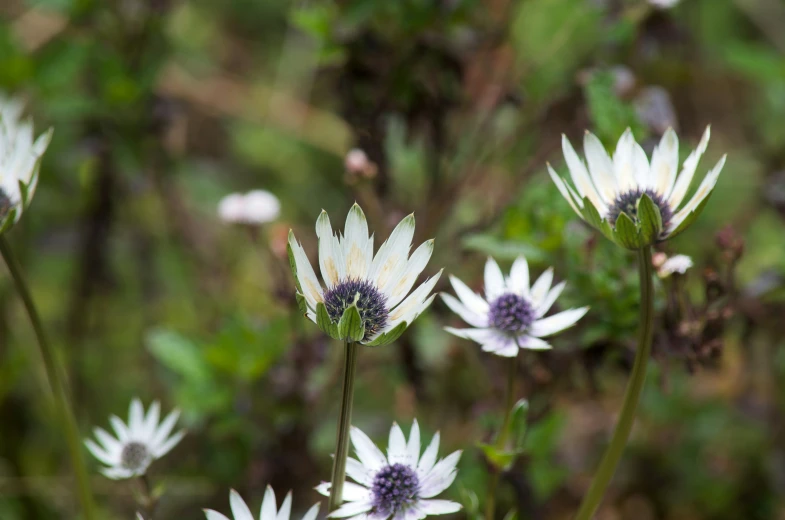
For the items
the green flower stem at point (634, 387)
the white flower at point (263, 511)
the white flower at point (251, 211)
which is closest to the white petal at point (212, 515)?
the white flower at point (263, 511)

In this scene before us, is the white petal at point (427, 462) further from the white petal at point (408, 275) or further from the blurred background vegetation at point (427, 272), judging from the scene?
the blurred background vegetation at point (427, 272)

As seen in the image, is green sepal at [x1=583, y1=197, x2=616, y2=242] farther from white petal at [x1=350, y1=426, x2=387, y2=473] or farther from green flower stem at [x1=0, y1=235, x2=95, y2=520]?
green flower stem at [x1=0, y1=235, x2=95, y2=520]

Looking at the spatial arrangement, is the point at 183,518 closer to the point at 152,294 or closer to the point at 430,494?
the point at 152,294

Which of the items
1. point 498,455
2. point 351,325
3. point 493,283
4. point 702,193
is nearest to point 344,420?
point 351,325

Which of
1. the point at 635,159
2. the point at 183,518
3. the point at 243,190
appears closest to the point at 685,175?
the point at 635,159

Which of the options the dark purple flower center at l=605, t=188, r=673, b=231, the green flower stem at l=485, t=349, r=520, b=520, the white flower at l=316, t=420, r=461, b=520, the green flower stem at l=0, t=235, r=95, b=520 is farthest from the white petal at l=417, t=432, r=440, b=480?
the green flower stem at l=0, t=235, r=95, b=520

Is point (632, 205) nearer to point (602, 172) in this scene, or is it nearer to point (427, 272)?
point (602, 172)
